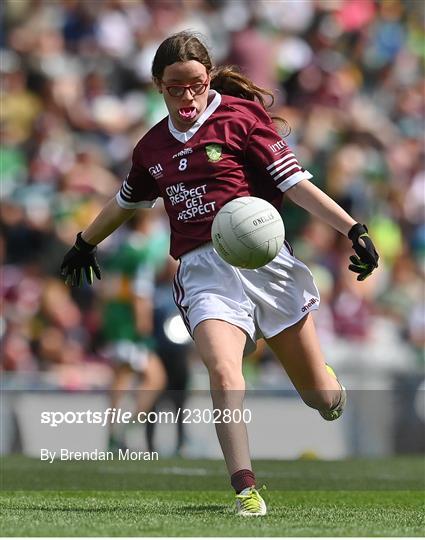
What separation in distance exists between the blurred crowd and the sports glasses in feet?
16.8

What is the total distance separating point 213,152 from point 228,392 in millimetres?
1205

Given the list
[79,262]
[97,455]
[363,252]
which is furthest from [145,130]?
[363,252]

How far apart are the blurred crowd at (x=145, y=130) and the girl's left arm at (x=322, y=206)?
16.8ft

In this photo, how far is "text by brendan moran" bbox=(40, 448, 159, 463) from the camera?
10125mm

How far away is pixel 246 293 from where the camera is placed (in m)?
6.54

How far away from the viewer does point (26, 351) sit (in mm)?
12586

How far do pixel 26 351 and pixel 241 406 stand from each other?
6798mm

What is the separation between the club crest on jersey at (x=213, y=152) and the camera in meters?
6.43

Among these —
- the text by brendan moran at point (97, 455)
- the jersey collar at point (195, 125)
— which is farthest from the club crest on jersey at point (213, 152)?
the text by brendan moran at point (97, 455)

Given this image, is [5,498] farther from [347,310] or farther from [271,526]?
[347,310]

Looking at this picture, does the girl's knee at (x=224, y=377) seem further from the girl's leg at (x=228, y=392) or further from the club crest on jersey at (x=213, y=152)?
the club crest on jersey at (x=213, y=152)

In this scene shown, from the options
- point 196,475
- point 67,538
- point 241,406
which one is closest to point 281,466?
point 196,475

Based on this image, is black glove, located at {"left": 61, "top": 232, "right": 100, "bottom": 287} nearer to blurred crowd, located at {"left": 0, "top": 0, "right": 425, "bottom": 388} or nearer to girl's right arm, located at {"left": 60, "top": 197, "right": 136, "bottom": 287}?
girl's right arm, located at {"left": 60, "top": 197, "right": 136, "bottom": 287}

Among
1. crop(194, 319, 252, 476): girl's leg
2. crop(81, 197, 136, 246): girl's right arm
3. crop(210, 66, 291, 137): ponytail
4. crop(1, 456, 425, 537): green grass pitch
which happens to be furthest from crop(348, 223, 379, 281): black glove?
crop(81, 197, 136, 246): girl's right arm
